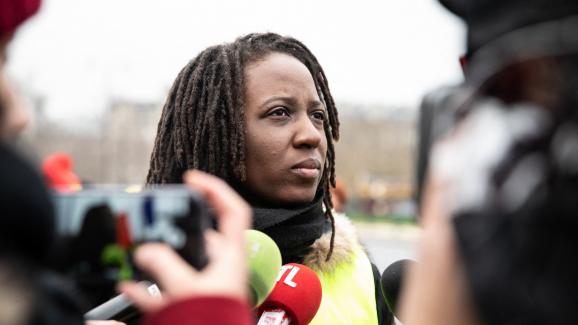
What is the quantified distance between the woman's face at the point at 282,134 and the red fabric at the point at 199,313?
148 centimetres

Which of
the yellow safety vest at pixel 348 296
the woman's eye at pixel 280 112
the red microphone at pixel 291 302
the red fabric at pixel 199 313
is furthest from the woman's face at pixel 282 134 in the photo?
the red fabric at pixel 199 313

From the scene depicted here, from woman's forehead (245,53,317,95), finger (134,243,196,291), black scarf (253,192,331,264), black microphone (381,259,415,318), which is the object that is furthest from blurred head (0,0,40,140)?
woman's forehead (245,53,317,95)

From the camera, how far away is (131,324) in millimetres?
1788

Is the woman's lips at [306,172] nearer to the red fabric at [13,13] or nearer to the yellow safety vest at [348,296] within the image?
the yellow safety vest at [348,296]

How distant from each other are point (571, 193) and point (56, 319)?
592mm

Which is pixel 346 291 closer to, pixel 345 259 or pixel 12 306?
A: pixel 345 259

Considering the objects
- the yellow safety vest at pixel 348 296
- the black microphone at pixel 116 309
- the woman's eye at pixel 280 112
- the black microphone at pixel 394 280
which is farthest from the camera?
the woman's eye at pixel 280 112

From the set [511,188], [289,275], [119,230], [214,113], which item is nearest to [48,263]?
[119,230]

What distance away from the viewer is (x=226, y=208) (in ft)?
3.32

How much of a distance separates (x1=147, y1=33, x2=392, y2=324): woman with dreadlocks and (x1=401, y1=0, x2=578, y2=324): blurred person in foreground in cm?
145

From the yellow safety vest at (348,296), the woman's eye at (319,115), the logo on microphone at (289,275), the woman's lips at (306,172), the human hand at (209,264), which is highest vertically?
the human hand at (209,264)

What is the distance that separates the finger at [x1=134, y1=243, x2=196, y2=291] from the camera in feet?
3.03

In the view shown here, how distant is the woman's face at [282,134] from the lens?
2404 millimetres

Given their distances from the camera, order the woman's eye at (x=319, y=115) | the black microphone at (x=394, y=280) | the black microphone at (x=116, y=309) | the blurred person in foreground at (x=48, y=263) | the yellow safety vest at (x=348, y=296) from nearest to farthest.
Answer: the blurred person in foreground at (x=48, y=263) < the black microphone at (x=116, y=309) < the black microphone at (x=394, y=280) < the yellow safety vest at (x=348, y=296) < the woman's eye at (x=319, y=115)
